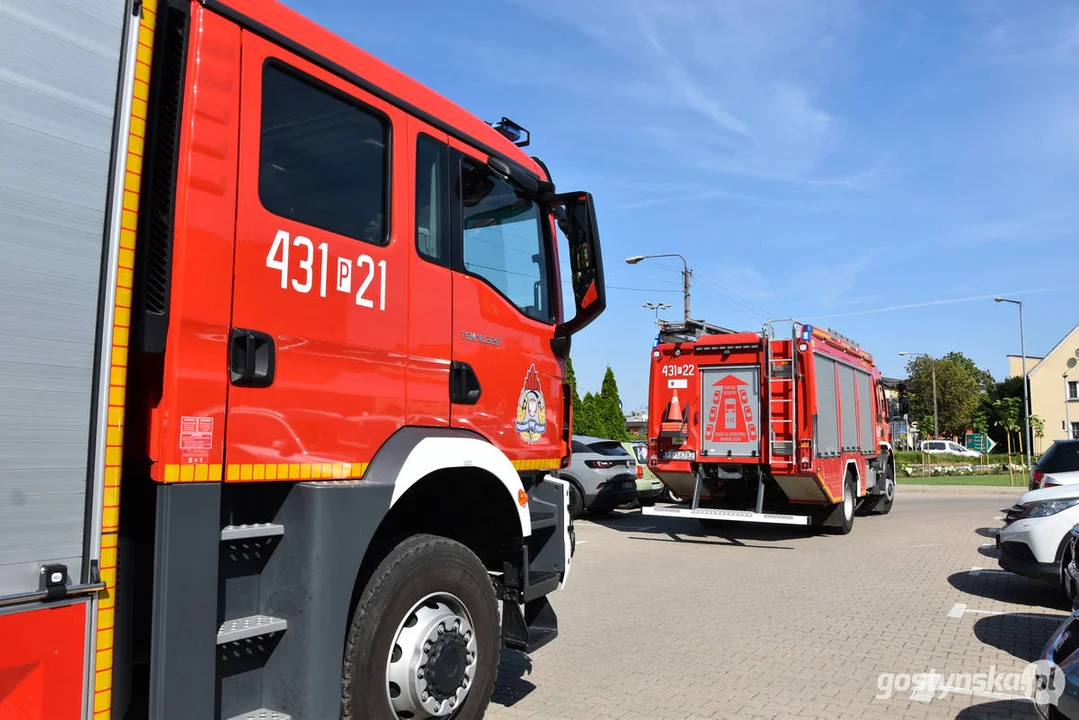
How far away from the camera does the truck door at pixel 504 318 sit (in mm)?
4004

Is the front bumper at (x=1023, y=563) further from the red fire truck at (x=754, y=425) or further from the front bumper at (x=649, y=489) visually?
the front bumper at (x=649, y=489)

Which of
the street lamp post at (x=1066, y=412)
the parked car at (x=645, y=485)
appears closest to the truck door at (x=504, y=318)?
the parked car at (x=645, y=485)

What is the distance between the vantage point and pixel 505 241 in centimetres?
452

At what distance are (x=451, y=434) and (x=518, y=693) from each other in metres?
2.21

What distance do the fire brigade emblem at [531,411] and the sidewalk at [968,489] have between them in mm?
21838

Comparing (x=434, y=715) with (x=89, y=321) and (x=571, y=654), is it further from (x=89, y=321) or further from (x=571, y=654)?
(x=571, y=654)

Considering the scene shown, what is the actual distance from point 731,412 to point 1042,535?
5.13 meters

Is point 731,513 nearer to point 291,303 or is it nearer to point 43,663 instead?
point 291,303

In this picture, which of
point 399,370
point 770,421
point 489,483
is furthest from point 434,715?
point 770,421

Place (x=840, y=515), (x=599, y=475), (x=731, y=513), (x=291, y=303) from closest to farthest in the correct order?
(x=291, y=303)
(x=731, y=513)
(x=840, y=515)
(x=599, y=475)


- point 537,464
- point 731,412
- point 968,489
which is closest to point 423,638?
point 537,464

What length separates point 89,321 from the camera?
225cm

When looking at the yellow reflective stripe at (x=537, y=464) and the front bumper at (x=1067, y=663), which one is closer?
the front bumper at (x=1067, y=663)

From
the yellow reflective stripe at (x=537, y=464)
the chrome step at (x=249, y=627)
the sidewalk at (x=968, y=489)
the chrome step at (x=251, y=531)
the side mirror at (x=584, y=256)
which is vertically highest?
the side mirror at (x=584, y=256)
